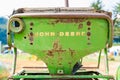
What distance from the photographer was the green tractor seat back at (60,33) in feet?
18.4

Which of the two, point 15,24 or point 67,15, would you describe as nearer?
point 67,15

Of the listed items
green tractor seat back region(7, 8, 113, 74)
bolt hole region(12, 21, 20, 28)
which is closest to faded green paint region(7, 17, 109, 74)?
green tractor seat back region(7, 8, 113, 74)

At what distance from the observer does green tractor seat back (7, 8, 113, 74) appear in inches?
220

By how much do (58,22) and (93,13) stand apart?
51cm

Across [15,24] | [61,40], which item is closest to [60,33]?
[61,40]

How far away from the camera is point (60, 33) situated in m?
5.61

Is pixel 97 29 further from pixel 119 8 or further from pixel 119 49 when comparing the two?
pixel 119 8

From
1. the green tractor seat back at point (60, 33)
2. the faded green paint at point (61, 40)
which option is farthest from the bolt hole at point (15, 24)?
the faded green paint at point (61, 40)

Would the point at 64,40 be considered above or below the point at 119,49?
above

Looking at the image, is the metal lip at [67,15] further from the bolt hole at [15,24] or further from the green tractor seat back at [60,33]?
the bolt hole at [15,24]

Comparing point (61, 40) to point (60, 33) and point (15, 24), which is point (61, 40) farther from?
point (15, 24)

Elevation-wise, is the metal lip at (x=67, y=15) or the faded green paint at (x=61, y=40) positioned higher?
the metal lip at (x=67, y=15)

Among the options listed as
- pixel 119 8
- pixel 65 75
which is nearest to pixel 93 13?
pixel 65 75

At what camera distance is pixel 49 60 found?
5711 millimetres
